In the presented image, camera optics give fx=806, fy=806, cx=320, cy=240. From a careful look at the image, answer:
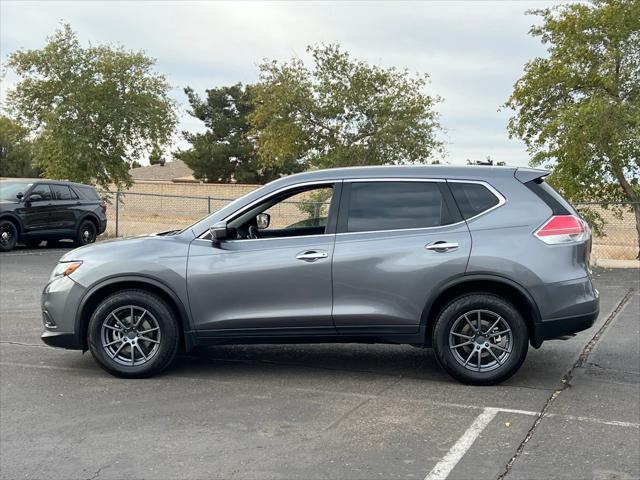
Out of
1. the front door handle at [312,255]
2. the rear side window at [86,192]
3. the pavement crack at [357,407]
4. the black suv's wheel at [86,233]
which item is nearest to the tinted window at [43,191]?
the rear side window at [86,192]

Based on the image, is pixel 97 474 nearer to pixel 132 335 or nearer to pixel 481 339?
pixel 132 335

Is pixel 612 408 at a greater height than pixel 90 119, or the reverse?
pixel 90 119

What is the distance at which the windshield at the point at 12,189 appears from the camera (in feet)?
62.1

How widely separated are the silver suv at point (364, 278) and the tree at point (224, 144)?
164ft

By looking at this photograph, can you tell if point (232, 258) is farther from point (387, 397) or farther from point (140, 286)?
point (387, 397)

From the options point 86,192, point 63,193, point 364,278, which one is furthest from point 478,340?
point 86,192

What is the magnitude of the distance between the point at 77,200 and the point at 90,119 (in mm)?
4350

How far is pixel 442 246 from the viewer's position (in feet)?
21.9

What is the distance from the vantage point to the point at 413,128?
1052 inches

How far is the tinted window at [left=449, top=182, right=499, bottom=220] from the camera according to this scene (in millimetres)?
6832

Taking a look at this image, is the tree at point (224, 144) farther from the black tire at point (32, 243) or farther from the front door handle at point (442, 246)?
the front door handle at point (442, 246)

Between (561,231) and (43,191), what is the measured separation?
15538mm

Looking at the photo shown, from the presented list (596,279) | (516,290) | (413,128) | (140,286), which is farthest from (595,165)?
(140,286)

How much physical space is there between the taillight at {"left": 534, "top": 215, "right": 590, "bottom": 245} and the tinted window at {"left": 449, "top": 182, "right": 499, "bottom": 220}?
18.3 inches
